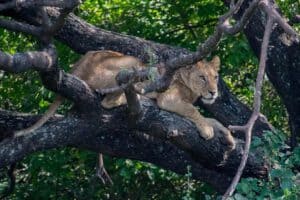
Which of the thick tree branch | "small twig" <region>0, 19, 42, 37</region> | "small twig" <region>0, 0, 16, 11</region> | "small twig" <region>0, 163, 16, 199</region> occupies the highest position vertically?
"small twig" <region>0, 0, 16, 11</region>

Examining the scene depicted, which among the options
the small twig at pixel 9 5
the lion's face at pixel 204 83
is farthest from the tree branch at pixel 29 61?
the lion's face at pixel 204 83

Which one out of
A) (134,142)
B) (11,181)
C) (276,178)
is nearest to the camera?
(276,178)

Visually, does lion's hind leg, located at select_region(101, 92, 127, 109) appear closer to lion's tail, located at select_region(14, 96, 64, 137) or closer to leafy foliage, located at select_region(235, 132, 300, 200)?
lion's tail, located at select_region(14, 96, 64, 137)

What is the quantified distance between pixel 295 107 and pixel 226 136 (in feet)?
2.86

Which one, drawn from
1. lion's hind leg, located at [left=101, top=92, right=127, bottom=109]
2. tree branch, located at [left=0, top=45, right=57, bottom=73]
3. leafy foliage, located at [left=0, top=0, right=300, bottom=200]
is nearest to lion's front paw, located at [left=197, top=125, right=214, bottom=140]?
lion's hind leg, located at [left=101, top=92, right=127, bottom=109]

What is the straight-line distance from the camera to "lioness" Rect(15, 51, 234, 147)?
6215mm

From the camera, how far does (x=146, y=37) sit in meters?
8.52

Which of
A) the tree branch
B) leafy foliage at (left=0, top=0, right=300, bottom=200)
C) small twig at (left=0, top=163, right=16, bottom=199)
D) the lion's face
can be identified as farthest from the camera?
leafy foliage at (left=0, top=0, right=300, bottom=200)

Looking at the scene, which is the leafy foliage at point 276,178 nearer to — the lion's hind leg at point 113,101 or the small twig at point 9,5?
the lion's hind leg at point 113,101

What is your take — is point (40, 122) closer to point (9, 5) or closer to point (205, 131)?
point (9, 5)

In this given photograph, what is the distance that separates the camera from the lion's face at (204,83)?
6828 millimetres

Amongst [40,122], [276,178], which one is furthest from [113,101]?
[276,178]

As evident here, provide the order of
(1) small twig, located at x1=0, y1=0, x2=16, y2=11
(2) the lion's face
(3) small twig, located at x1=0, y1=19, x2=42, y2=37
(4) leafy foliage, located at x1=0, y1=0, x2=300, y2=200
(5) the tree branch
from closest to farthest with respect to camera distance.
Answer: (5) the tree branch → (3) small twig, located at x1=0, y1=19, x2=42, y2=37 → (1) small twig, located at x1=0, y1=0, x2=16, y2=11 → (2) the lion's face → (4) leafy foliage, located at x1=0, y1=0, x2=300, y2=200

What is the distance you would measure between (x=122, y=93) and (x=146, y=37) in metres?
2.41
